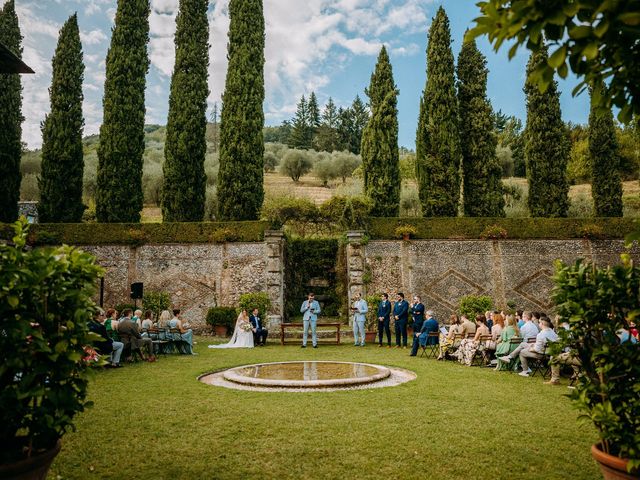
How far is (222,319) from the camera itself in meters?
19.7

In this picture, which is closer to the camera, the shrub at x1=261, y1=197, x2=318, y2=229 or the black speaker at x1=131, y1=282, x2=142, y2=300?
the black speaker at x1=131, y1=282, x2=142, y2=300

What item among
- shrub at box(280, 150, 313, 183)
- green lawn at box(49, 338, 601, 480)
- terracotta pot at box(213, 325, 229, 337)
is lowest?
terracotta pot at box(213, 325, 229, 337)

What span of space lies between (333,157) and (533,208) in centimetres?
3485

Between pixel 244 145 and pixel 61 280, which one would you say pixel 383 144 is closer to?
pixel 244 145

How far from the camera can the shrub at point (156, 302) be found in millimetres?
→ 20516

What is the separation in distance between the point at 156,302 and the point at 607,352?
19.6 meters

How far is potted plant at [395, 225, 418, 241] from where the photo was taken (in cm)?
2167

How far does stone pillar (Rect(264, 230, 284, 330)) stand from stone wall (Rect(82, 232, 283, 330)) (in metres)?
0.12

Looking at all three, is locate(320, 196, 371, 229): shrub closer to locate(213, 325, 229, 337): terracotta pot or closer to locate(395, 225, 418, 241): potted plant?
locate(395, 225, 418, 241): potted plant

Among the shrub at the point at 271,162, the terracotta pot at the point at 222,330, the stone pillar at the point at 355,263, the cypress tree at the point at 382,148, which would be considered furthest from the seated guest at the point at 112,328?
the shrub at the point at 271,162

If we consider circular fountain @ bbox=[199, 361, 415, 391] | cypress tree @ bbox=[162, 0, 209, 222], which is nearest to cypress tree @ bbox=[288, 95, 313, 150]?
cypress tree @ bbox=[162, 0, 209, 222]

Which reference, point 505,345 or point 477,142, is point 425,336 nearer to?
point 505,345

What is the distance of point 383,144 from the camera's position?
24.5 metres

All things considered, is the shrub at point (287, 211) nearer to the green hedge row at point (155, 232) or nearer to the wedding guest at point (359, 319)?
the green hedge row at point (155, 232)
